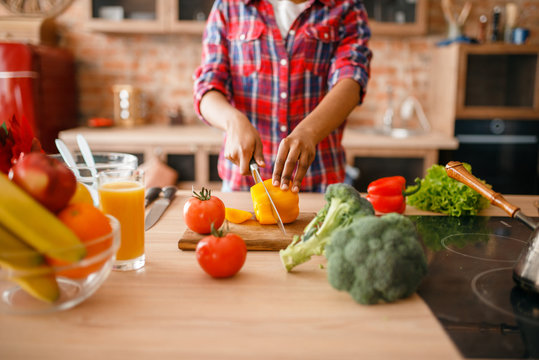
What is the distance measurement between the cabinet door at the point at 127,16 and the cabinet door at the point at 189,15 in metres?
0.06

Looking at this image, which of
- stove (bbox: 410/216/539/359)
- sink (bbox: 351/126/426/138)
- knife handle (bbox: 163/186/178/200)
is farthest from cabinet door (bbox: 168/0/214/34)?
stove (bbox: 410/216/539/359)

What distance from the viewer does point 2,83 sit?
2617 millimetres

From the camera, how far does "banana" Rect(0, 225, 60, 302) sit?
0.62 metres

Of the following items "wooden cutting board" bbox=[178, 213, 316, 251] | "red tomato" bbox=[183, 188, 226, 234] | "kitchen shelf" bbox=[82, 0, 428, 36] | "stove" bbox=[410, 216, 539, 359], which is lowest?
"stove" bbox=[410, 216, 539, 359]

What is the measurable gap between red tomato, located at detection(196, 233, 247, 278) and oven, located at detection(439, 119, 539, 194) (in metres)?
2.40

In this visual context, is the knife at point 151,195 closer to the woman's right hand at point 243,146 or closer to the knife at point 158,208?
the knife at point 158,208

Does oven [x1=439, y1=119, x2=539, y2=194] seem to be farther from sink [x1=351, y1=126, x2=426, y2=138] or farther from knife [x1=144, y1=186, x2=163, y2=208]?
knife [x1=144, y1=186, x2=163, y2=208]

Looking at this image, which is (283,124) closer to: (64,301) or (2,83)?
(64,301)

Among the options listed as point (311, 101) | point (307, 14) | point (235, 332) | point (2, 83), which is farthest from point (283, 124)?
point (2, 83)

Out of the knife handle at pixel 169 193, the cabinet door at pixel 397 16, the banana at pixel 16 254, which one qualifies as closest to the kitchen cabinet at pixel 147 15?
the cabinet door at pixel 397 16

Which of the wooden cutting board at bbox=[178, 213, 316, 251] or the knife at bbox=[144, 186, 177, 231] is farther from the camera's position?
the knife at bbox=[144, 186, 177, 231]

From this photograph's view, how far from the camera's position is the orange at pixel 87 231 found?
2.18 ft

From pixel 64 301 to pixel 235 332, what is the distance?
261 mm

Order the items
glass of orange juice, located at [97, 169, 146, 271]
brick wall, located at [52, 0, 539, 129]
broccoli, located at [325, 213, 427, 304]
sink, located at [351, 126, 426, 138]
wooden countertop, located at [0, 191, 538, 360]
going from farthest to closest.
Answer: brick wall, located at [52, 0, 539, 129] → sink, located at [351, 126, 426, 138] → glass of orange juice, located at [97, 169, 146, 271] → broccoli, located at [325, 213, 427, 304] → wooden countertop, located at [0, 191, 538, 360]
